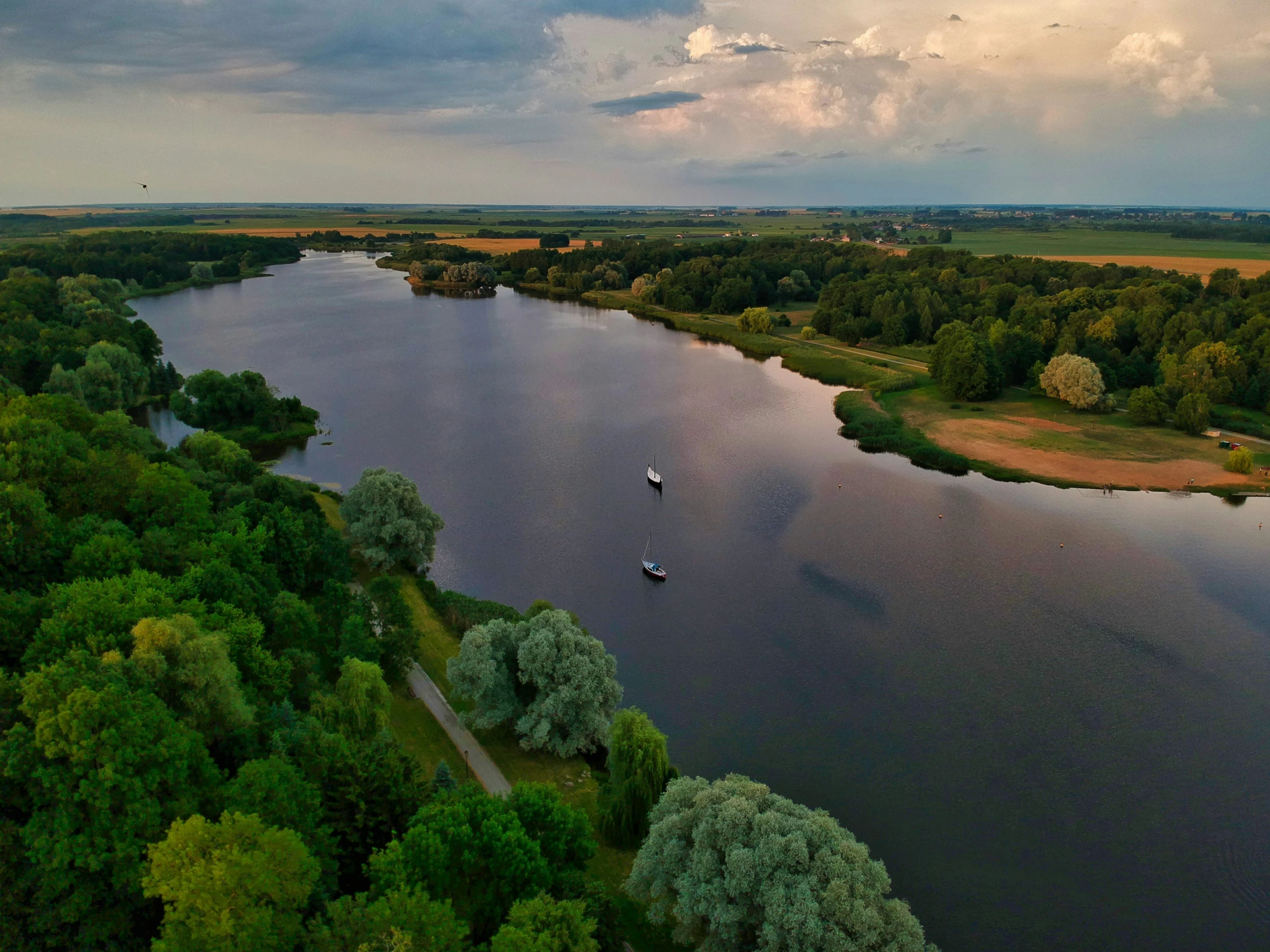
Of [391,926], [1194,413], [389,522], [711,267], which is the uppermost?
[711,267]

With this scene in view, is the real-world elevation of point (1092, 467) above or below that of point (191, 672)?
below

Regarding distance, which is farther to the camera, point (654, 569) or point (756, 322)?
point (756, 322)

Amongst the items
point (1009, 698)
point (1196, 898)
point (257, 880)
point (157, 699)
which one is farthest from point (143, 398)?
point (1196, 898)

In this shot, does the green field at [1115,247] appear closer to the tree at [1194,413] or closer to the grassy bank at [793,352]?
the grassy bank at [793,352]

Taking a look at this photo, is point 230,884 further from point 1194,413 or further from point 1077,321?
point 1077,321

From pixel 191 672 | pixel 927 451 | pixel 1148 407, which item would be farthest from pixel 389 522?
pixel 1148 407

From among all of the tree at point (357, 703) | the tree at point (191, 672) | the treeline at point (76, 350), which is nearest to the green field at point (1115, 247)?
the treeline at point (76, 350)

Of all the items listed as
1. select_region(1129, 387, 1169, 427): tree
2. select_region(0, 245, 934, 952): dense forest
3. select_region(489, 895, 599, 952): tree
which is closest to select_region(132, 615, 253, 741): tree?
select_region(0, 245, 934, 952): dense forest
